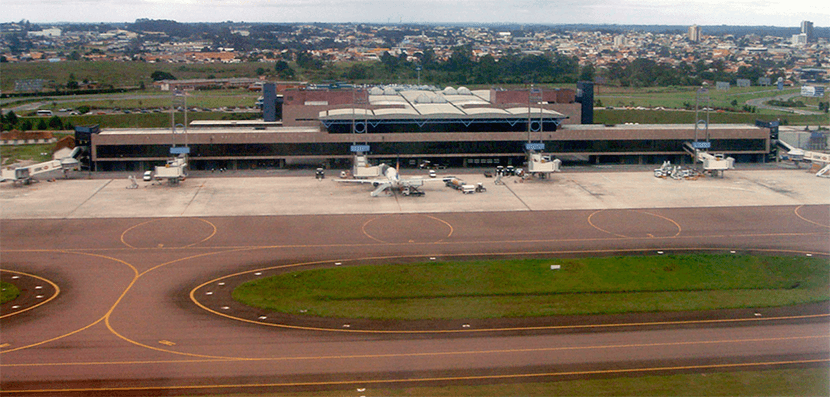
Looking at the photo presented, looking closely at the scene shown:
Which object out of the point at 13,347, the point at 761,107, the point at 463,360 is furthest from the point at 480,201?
the point at 761,107

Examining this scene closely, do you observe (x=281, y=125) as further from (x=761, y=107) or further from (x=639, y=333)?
(x=761, y=107)

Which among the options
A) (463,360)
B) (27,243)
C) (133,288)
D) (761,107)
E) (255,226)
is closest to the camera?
(463,360)

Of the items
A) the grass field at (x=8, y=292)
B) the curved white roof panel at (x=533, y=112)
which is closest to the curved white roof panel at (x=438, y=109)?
the curved white roof panel at (x=533, y=112)

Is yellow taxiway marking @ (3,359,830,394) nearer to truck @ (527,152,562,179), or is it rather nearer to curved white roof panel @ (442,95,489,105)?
truck @ (527,152,562,179)

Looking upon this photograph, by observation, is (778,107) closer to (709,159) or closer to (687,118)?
(687,118)

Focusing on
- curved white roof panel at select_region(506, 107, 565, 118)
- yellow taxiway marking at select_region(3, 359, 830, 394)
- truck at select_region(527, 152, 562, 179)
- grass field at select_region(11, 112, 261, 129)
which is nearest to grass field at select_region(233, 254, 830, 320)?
yellow taxiway marking at select_region(3, 359, 830, 394)

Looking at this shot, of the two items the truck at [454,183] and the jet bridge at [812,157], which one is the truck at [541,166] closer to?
the truck at [454,183]
